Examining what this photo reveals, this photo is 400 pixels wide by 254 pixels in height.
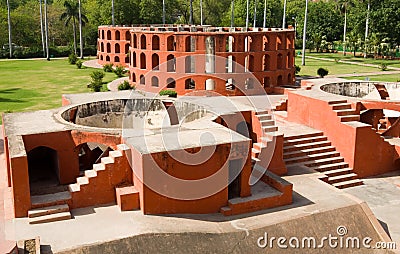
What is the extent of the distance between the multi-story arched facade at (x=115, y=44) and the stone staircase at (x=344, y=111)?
31.0 meters

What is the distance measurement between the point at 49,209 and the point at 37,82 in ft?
88.5

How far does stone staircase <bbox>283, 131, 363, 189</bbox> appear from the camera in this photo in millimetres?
16688

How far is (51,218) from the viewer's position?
11.5 metres

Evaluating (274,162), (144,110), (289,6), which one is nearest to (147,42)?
(144,110)

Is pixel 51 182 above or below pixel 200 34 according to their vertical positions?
below

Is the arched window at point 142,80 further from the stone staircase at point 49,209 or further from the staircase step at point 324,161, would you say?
the stone staircase at point 49,209

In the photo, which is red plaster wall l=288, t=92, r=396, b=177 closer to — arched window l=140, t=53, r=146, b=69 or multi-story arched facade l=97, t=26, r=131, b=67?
arched window l=140, t=53, r=146, b=69

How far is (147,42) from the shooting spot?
28.8m

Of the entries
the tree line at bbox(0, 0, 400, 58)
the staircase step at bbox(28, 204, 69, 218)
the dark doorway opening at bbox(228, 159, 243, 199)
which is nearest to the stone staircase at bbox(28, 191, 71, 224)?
the staircase step at bbox(28, 204, 69, 218)

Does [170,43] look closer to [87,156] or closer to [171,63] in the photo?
[171,63]

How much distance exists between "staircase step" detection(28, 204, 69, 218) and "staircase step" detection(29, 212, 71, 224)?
83mm

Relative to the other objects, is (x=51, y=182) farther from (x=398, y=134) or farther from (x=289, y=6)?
(x=289, y=6)

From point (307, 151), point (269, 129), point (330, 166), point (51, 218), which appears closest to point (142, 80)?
point (269, 129)

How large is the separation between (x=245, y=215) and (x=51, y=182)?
246 inches
